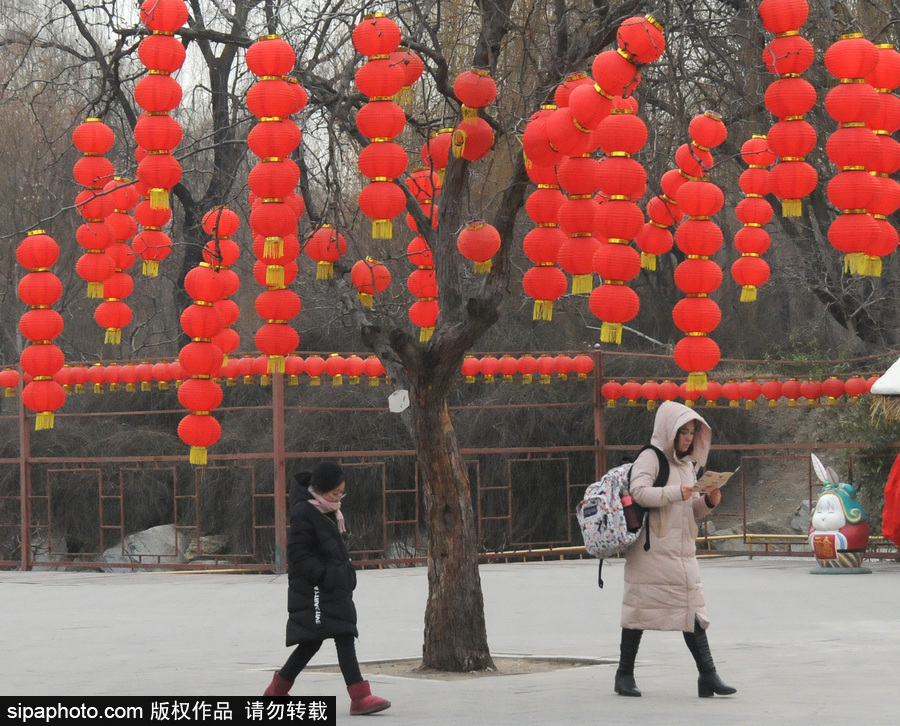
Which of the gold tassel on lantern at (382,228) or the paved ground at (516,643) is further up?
the gold tassel on lantern at (382,228)

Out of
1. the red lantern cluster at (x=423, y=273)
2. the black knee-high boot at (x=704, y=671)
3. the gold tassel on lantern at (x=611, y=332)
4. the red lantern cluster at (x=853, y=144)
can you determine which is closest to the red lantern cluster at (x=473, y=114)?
the gold tassel on lantern at (x=611, y=332)

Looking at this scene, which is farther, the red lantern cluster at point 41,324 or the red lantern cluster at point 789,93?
the red lantern cluster at point 41,324

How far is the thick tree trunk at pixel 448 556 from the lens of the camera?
853 cm

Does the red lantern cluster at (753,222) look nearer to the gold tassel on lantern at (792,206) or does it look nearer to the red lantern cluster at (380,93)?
the gold tassel on lantern at (792,206)

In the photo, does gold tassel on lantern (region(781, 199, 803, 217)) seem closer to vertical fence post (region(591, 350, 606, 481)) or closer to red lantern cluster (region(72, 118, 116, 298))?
red lantern cluster (region(72, 118, 116, 298))

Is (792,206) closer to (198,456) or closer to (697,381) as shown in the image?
(697,381)

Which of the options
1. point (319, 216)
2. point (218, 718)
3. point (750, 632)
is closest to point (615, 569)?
point (750, 632)

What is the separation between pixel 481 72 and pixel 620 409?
15.3 metres

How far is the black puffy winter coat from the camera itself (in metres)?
6.97

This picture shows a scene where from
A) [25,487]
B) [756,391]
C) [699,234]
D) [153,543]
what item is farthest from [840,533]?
[153,543]

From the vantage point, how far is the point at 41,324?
11.3m

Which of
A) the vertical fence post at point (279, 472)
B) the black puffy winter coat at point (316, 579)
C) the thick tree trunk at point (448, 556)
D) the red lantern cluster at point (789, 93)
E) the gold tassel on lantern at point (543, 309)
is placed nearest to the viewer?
the black puffy winter coat at point (316, 579)

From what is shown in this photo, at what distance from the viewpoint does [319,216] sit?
32.0ft

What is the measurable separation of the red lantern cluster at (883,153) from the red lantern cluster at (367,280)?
344 cm
